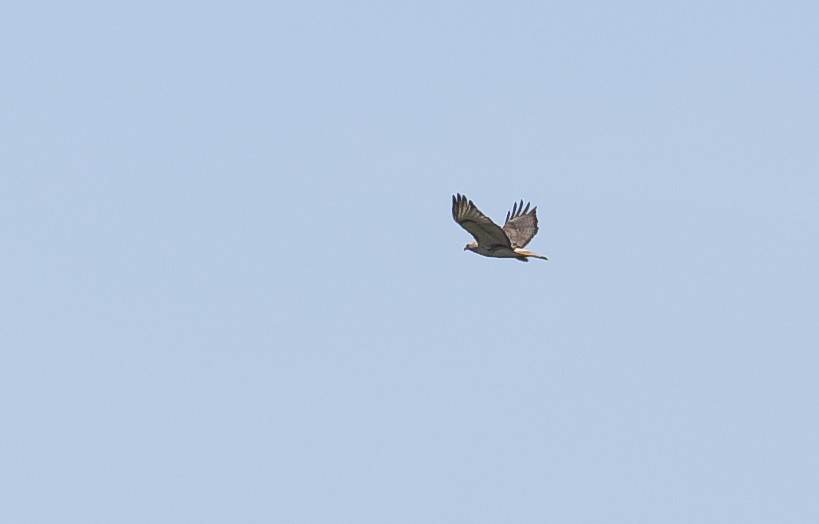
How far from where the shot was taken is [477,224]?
2060 inches

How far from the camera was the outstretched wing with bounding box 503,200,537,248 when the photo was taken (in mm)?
58031

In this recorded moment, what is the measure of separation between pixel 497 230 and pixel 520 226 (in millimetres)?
5804

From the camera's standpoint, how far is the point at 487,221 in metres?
51.8

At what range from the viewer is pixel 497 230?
53.0m

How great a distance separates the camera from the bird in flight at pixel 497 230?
5122 cm

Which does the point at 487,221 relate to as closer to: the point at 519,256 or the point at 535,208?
the point at 519,256

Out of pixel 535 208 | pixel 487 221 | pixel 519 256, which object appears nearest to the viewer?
pixel 487 221

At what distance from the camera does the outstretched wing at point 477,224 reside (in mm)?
50906

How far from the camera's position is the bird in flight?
168 feet

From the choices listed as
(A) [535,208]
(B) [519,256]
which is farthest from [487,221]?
(A) [535,208]

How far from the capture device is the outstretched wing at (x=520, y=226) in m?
58.0

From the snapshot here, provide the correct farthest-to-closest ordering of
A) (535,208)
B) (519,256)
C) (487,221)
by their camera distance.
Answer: (535,208)
(519,256)
(487,221)

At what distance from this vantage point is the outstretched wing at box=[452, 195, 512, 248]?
2004 inches

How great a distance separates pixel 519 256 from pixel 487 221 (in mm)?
3982
